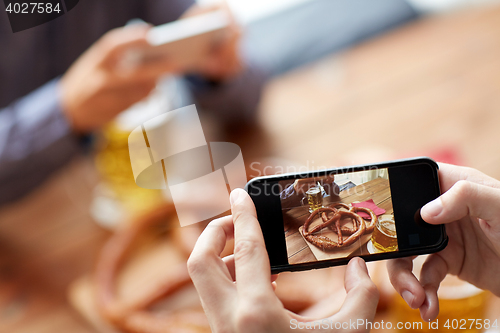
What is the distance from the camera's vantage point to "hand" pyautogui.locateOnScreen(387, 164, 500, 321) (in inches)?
11.6

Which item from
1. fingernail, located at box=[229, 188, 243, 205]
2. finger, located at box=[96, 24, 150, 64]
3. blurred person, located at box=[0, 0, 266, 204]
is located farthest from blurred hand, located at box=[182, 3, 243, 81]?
fingernail, located at box=[229, 188, 243, 205]

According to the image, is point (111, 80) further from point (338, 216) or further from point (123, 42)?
point (338, 216)

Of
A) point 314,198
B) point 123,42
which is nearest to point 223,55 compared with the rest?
point 123,42

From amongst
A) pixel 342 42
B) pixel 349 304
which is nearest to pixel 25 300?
pixel 349 304

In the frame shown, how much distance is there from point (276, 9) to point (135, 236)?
0.87 metres

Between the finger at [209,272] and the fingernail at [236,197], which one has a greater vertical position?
the fingernail at [236,197]

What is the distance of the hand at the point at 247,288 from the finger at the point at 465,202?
9 cm

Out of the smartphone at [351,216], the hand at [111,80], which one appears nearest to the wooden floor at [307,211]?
the smartphone at [351,216]

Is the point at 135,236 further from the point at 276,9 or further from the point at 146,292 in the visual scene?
the point at 276,9

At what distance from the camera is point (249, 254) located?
271 millimetres

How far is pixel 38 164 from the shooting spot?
62cm

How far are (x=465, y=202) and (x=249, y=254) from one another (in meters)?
0.19

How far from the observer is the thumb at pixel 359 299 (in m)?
0.27

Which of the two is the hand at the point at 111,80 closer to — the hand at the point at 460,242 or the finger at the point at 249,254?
the finger at the point at 249,254
